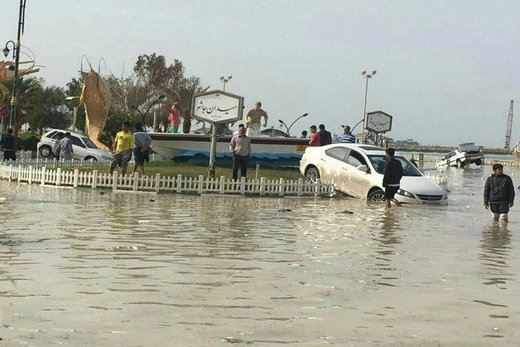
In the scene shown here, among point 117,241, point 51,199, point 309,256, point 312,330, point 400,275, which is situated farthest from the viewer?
point 51,199

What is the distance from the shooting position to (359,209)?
20984mm

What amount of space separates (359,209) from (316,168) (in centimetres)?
617

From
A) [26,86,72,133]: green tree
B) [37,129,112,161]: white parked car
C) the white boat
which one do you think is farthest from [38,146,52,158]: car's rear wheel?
[26,86,72,133]: green tree

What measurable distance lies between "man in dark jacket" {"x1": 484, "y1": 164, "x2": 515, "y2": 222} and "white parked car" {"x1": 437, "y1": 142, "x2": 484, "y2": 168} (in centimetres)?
5847

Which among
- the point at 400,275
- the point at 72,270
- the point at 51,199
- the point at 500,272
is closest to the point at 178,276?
the point at 72,270

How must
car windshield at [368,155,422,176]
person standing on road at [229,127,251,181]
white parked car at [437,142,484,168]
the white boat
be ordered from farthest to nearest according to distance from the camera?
1. white parked car at [437,142,484,168]
2. the white boat
3. person standing on road at [229,127,251,181]
4. car windshield at [368,155,422,176]

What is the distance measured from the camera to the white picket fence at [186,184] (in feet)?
79.8

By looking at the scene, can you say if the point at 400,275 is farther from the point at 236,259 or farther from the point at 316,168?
the point at 316,168

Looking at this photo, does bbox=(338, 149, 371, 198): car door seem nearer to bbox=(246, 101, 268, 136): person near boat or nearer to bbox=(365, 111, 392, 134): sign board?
bbox=(246, 101, 268, 136): person near boat

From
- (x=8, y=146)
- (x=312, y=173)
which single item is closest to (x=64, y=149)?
(x=8, y=146)

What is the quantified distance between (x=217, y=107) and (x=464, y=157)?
166 ft

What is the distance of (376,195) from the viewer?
24047 mm

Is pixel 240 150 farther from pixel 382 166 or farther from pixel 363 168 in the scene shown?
pixel 382 166

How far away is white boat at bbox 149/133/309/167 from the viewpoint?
35.6 m
